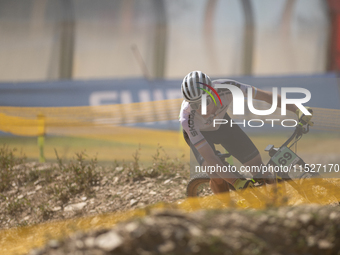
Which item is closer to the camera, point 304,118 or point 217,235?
A: point 217,235

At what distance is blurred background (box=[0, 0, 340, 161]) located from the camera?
7.12 metres

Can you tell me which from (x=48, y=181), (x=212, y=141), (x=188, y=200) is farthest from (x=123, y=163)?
(x=212, y=141)

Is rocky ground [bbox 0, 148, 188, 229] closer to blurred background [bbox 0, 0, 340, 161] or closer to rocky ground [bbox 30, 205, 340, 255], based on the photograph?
blurred background [bbox 0, 0, 340, 161]

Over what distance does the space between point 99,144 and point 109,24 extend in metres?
2.67

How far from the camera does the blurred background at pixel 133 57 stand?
7121 mm

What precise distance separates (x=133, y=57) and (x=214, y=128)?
397 cm

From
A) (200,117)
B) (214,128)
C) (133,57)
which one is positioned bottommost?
(214,128)

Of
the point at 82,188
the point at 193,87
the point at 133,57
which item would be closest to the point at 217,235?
the point at 193,87

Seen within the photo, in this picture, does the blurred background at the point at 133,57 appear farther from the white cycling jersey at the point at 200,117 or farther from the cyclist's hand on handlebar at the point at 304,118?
the cyclist's hand on handlebar at the point at 304,118

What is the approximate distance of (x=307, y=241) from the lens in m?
2.52

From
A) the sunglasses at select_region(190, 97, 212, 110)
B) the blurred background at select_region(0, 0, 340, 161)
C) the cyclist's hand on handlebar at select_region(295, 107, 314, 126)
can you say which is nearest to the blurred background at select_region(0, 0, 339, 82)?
the blurred background at select_region(0, 0, 340, 161)

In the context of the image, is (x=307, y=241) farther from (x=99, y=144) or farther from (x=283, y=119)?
(x=99, y=144)

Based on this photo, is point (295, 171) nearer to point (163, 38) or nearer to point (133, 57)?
point (163, 38)

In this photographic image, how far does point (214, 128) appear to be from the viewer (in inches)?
172
